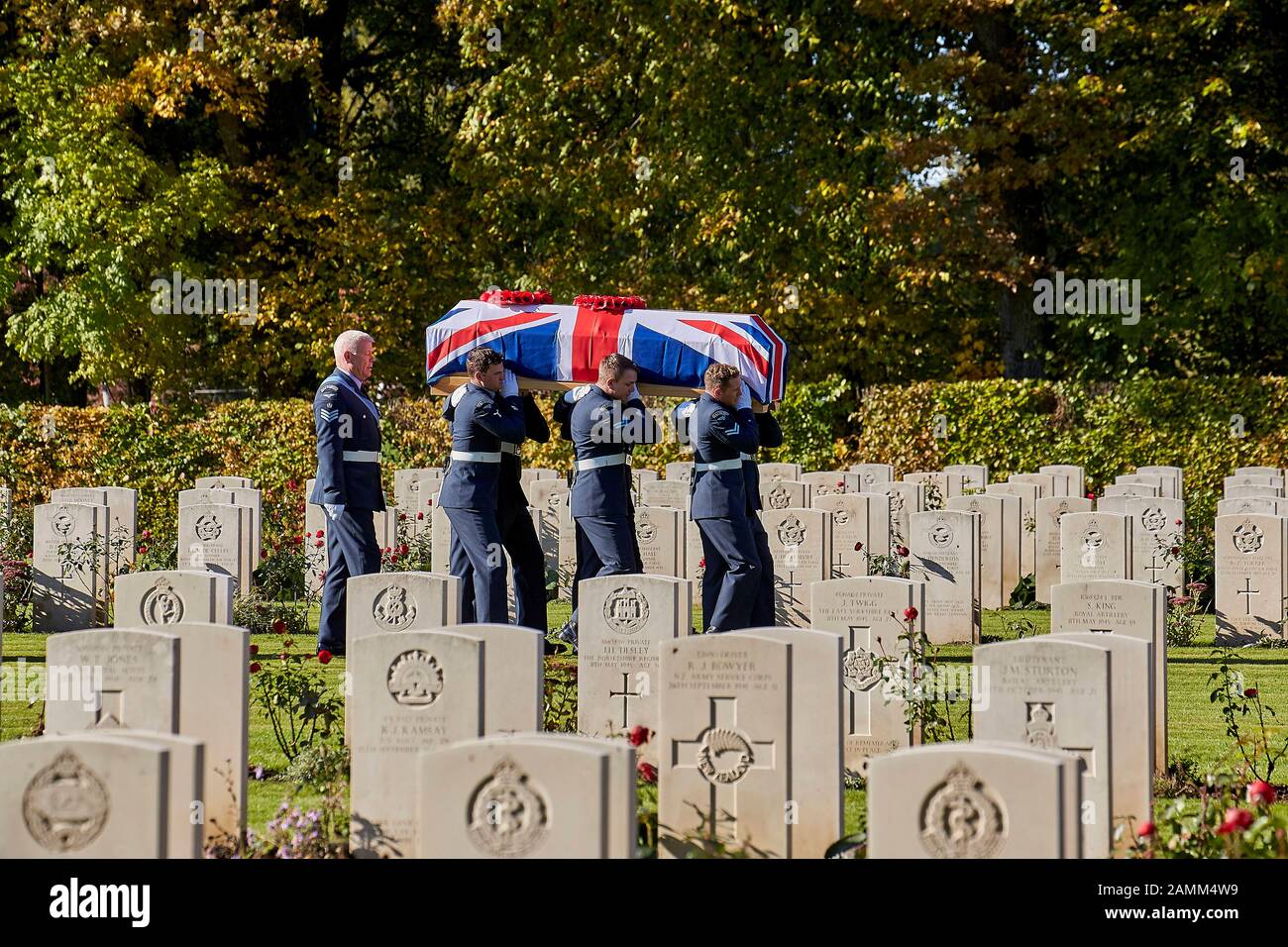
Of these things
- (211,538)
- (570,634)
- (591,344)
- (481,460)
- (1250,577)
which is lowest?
(570,634)

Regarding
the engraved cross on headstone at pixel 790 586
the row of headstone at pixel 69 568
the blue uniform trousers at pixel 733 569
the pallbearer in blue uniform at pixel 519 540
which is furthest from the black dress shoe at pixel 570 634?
the row of headstone at pixel 69 568

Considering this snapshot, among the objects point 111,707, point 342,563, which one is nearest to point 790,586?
point 342,563

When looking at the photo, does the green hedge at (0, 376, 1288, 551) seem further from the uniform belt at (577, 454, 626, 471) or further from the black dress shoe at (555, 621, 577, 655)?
the uniform belt at (577, 454, 626, 471)

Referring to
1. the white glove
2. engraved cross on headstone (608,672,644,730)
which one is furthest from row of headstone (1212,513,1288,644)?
engraved cross on headstone (608,672,644,730)

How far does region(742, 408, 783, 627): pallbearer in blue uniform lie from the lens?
9016 mm

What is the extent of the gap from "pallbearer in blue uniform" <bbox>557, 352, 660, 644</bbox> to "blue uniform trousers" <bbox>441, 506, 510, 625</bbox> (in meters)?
0.59

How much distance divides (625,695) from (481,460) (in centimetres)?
254

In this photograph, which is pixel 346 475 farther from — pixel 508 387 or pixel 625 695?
pixel 625 695

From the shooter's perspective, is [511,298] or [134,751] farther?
[511,298]

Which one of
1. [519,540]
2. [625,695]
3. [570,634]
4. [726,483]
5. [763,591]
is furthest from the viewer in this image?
[570,634]

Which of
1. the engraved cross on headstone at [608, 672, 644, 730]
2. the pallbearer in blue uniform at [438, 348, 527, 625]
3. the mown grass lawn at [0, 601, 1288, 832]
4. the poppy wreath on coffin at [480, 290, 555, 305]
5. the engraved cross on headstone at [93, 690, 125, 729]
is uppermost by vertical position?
the poppy wreath on coffin at [480, 290, 555, 305]

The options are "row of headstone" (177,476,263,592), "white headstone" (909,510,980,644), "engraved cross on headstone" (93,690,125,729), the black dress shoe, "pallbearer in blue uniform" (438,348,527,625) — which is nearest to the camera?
"engraved cross on headstone" (93,690,125,729)

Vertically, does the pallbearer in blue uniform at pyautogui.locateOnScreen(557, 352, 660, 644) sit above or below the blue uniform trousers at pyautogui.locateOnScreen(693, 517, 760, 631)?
above

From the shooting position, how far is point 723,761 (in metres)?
5.28
